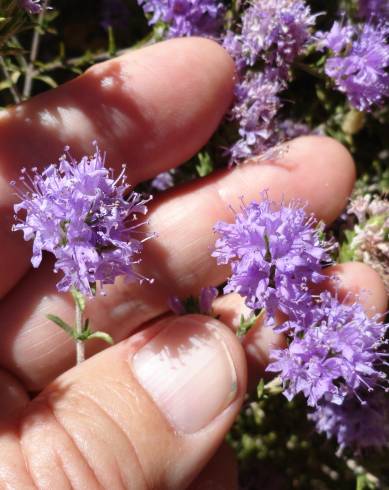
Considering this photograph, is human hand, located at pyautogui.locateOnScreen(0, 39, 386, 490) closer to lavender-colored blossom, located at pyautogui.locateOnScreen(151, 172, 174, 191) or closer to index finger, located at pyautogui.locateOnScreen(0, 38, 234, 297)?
index finger, located at pyautogui.locateOnScreen(0, 38, 234, 297)

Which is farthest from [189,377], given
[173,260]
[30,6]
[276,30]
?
[276,30]

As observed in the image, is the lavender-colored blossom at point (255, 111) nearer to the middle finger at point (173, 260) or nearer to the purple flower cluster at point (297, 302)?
the middle finger at point (173, 260)

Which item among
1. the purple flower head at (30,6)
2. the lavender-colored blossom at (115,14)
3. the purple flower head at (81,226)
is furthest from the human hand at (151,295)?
the lavender-colored blossom at (115,14)

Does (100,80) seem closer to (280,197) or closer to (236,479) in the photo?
(280,197)

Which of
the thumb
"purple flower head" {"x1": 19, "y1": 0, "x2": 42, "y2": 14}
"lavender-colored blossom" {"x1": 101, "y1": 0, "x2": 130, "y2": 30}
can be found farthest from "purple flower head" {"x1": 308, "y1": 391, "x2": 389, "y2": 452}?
"lavender-colored blossom" {"x1": 101, "y1": 0, "x2": 130, "y2": 30}

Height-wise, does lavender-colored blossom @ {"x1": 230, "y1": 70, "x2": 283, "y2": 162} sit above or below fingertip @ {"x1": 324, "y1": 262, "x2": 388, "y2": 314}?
above

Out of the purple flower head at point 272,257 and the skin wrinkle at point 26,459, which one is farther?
the purple flower head at point 272,257
